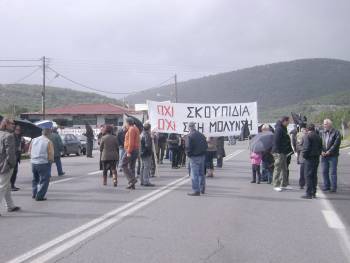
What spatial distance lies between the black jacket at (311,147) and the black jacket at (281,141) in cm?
120

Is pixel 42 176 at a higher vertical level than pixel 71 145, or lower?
lower

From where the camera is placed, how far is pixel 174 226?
8.75m

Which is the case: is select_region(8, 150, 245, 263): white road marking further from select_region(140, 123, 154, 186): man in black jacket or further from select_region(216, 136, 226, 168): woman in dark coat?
select_region(216, 136, 226, 168): woman in dark coat

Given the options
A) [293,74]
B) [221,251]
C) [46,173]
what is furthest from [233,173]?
[293,74]

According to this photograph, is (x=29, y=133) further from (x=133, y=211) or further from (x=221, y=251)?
(x=221, y=251)

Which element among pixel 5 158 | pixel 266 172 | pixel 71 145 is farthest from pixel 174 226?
pixel 71 145

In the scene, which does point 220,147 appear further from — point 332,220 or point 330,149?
point 332,220

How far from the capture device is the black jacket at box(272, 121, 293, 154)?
13.4m

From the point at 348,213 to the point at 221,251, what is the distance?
4.14 meters

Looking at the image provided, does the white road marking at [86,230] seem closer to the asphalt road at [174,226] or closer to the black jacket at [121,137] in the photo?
the asphalt road at [174,226]

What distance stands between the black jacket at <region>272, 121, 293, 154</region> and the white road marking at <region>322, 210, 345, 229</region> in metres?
3.18

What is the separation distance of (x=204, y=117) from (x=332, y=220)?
29.5 feet

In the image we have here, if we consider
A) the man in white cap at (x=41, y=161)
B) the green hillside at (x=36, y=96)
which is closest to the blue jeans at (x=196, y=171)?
the man in white cap at (x=41, y=161)

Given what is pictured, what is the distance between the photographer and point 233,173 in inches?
749
